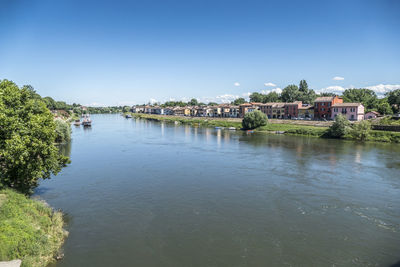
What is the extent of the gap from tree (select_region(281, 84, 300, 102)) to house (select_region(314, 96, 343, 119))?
31.6 metres

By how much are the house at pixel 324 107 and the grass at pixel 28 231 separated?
80.1m

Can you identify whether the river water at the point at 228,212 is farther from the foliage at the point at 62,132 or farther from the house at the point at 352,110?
the house at the point at 352,110

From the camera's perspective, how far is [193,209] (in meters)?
18.9

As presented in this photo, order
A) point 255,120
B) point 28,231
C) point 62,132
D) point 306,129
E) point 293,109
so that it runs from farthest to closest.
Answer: point 293,109 < point 255,120 < point 306,129 < point 62,132 < point 28,231

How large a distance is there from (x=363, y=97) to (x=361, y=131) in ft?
179

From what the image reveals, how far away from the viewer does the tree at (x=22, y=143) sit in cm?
1551

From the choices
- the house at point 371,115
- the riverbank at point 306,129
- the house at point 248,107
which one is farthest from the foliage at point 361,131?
the house at point 248,107

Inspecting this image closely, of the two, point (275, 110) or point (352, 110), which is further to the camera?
point (275, 110)

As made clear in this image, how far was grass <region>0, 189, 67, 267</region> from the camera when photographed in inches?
434

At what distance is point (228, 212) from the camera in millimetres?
18531

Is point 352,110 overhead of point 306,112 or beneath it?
overhead

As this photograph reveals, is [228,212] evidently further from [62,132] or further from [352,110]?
[352,110]

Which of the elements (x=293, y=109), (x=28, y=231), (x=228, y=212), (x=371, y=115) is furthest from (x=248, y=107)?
(x=28, y=231)

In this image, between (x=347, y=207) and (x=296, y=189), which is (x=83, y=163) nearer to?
(x=296, y=189)
